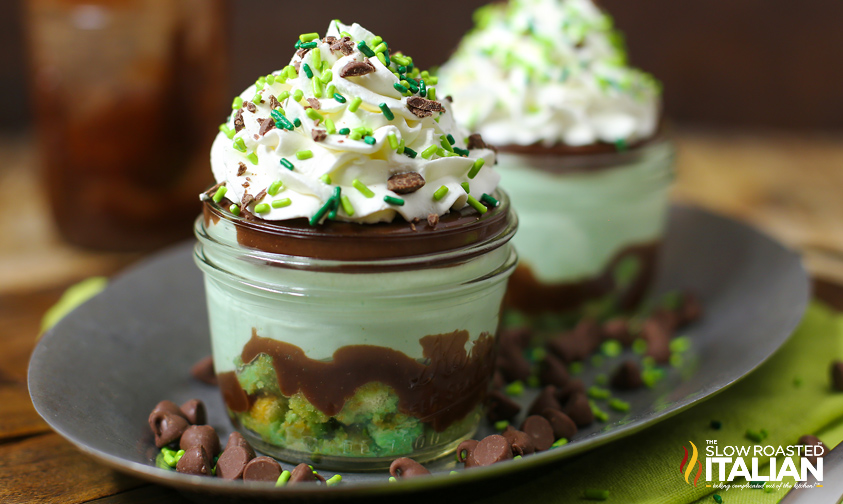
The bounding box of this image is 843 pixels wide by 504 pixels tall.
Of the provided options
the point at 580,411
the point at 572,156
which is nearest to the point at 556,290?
the point at 572,156

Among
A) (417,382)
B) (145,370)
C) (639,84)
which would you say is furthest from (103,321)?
(639,84)

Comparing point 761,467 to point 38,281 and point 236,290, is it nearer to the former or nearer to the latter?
point 236,290

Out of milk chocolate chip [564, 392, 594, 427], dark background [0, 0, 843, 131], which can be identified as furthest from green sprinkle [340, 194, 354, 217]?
dark background [0, 0, 843, 131]

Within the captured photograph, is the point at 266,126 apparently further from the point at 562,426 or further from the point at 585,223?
the point at 585,223

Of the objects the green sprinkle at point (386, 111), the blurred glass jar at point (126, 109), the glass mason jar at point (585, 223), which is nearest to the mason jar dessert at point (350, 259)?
Result: the green sprinkle at point (386, 111)

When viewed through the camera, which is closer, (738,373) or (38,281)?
(738,373)

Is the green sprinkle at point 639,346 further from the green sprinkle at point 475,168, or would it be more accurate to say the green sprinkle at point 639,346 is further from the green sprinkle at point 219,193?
the green sprinkle at point 219,193
